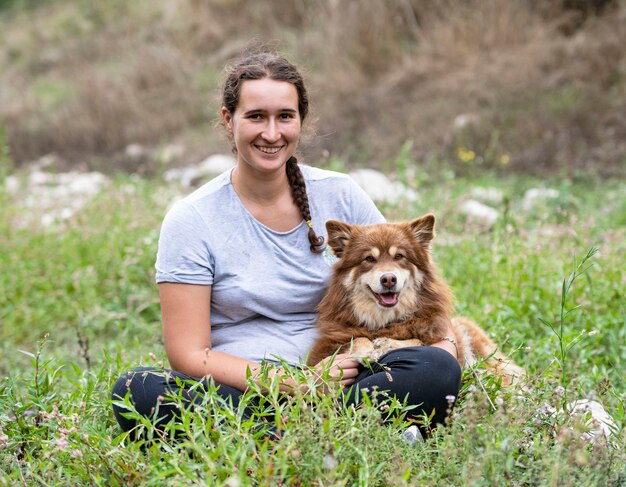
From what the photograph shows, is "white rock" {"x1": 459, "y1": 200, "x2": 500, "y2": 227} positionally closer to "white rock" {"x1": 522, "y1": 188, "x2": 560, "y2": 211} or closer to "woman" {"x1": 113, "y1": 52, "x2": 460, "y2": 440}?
"white rock" {"x1": 522, "y1": 188, "x2": 560, "y2": 211}

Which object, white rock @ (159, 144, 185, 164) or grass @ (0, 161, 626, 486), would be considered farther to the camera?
white rock @ (159, 144, 185, 164)

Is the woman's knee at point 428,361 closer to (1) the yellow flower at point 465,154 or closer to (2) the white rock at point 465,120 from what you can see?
(1) the yellow flower at point 465,154

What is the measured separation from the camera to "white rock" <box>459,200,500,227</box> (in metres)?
7.13

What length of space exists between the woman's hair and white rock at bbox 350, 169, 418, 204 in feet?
→ 9.36

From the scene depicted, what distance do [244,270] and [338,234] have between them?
0.49 m

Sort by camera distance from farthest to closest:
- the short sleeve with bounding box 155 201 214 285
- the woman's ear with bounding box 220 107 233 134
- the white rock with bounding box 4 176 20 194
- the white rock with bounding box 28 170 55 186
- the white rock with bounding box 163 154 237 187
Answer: the white rock with bounding box 28 170 55 186 → the white rock with bounding box 163 154 237 187 → the white rock with bounding box 4 176 20 194 → the woman's ear with bounding box 220 107 233 134 → the short sleeve with bounding box 155 201 214 285

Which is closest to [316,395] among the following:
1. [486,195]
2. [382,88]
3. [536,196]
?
[486,195]

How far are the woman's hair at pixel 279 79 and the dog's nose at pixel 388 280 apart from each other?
42 cm

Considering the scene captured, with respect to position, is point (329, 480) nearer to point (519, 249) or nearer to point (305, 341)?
point (305, 341)

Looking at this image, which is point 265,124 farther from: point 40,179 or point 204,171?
point 40,179

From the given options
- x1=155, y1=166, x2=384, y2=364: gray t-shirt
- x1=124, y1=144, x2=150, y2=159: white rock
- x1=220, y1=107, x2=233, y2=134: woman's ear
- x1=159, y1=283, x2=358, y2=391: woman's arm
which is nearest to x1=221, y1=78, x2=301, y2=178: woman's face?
x1=220, y1=107, x2=233, y2=134: woman's ear

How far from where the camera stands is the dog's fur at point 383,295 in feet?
12.0

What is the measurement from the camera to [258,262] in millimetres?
3721

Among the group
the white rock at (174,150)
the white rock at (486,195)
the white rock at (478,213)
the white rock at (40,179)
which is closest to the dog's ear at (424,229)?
the white rock at (478,213)
